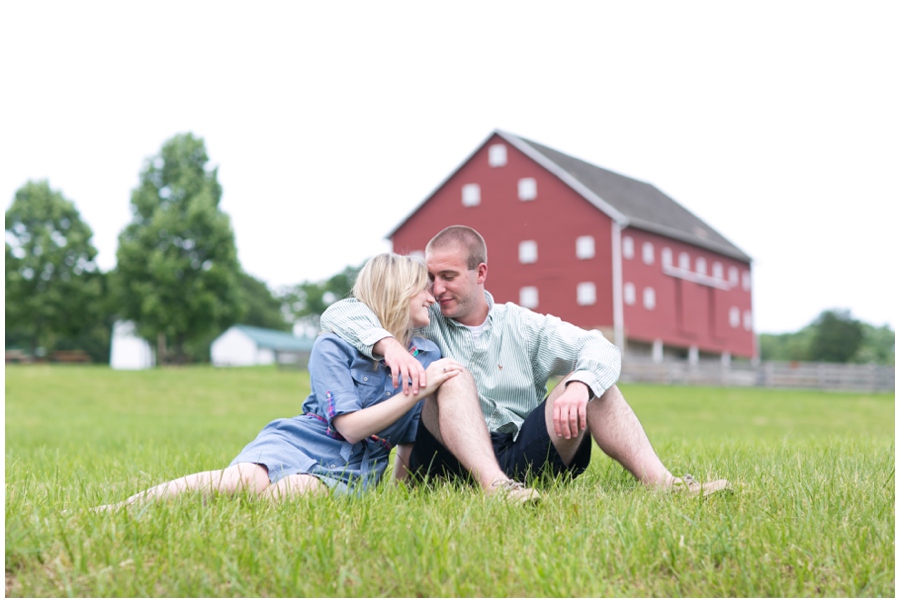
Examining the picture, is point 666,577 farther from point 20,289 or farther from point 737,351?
point 20,289

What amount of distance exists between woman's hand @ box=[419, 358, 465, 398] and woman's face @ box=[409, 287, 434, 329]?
295 mm

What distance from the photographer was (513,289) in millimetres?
37781

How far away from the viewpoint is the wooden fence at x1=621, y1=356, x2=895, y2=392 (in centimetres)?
3195

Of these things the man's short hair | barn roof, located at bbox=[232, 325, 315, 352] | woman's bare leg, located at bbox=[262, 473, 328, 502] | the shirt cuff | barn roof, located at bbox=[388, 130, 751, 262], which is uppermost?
barn roof, located at bbox=[388, 130, 751, 262]

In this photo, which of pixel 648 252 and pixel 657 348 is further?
pixel 657 348

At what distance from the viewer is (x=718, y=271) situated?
43.1m

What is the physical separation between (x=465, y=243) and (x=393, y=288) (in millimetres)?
495

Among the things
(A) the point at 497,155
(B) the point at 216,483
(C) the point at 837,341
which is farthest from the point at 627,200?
(B) the point at 216,483

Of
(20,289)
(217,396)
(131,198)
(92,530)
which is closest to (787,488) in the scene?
(92,530)

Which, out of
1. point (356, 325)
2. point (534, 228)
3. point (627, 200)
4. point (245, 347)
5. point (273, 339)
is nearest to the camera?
point (356, 325)

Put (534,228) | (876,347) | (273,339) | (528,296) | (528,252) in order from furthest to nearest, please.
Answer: (273,339), (876,347), (528,296), (528,252), (534,228)

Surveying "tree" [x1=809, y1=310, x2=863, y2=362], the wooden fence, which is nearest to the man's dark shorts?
the wooden fence

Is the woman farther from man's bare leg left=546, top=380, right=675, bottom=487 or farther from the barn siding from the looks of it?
the barn siding

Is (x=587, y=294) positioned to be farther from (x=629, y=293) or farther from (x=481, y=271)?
(x=481, y=271)
